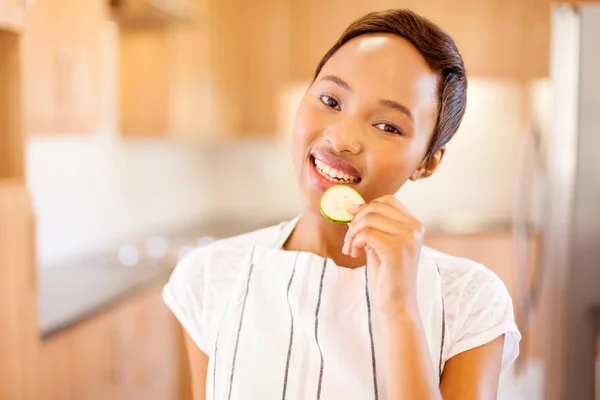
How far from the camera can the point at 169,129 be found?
2.76 meters

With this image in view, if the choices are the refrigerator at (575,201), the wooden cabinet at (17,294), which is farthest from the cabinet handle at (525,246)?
the wooden cabinet at (17,294)

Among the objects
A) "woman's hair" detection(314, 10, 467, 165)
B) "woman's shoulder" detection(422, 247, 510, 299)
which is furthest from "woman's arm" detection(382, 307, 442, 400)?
"woman's hair" detection(314, 10, 467, 165)

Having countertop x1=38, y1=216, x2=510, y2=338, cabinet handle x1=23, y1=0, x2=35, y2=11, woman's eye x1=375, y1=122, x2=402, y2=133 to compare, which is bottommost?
countertop x1=38, y1=216, x2=510, y2=338

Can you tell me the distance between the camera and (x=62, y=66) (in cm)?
182

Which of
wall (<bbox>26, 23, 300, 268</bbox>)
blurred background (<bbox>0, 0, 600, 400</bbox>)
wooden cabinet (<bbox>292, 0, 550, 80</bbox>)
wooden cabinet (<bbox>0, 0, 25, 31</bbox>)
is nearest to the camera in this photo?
wooden cabinet (<bbox>0, 0, 25, 31</bbox>)

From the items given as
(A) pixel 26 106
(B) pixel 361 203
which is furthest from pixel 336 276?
(A) pixel 26 106

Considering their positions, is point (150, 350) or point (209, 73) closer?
point (150, 350)

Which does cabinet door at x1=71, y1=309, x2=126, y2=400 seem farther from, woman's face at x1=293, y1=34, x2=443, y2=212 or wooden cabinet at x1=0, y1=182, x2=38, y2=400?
woman's face at x1=293, y1=34, x2=443, y2=212

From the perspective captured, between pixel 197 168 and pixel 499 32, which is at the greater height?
pixel 499 32

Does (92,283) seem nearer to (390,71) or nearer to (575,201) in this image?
(575,201)

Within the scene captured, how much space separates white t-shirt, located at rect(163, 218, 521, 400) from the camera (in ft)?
2.72

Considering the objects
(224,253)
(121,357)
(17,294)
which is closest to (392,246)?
(224,253)

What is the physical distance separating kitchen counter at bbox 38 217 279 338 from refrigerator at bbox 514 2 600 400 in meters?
1.30

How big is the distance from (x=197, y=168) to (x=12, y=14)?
2.49 metres
